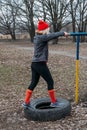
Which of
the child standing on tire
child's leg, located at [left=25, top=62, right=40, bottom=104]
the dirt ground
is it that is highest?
the child standing on tire

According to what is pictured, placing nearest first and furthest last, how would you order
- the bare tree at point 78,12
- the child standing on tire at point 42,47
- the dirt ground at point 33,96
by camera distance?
1. the dirt ground at point 33,96
2. the child standing on tire at point 42,47
3. the bare tree at point 78,12

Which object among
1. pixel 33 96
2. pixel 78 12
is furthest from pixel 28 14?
pixel 33 96

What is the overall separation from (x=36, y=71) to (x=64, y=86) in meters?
2.87

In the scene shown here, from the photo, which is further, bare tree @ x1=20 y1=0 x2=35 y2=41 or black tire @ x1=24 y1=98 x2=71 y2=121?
bare tree @ x1=20 y1=0 x2=35 y2=41

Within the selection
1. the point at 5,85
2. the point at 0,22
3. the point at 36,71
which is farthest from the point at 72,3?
the point at 36,71

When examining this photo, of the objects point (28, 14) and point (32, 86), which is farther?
point (28, 14)

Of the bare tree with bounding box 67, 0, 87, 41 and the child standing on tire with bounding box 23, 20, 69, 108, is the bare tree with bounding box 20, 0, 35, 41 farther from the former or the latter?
the child standing on tire with bounding box 23, 20, 69, 108

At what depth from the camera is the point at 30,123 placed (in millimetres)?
5852

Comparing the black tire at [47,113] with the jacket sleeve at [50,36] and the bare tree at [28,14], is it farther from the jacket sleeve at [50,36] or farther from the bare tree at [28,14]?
the bare tree at [28,14]

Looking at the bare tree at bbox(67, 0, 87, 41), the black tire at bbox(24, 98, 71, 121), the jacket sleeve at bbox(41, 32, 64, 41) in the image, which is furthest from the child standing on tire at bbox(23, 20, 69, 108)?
the bare tree at bbox(67, 0, 87, 41)

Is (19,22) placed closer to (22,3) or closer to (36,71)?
(22,3)

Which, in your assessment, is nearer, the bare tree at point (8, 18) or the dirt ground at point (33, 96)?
the dirt ground at point (33, 96)

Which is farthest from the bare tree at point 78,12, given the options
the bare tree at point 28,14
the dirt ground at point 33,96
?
the dirt ground at point 33,96

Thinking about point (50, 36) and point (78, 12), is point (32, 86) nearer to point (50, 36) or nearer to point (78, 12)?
point (50, 36)
